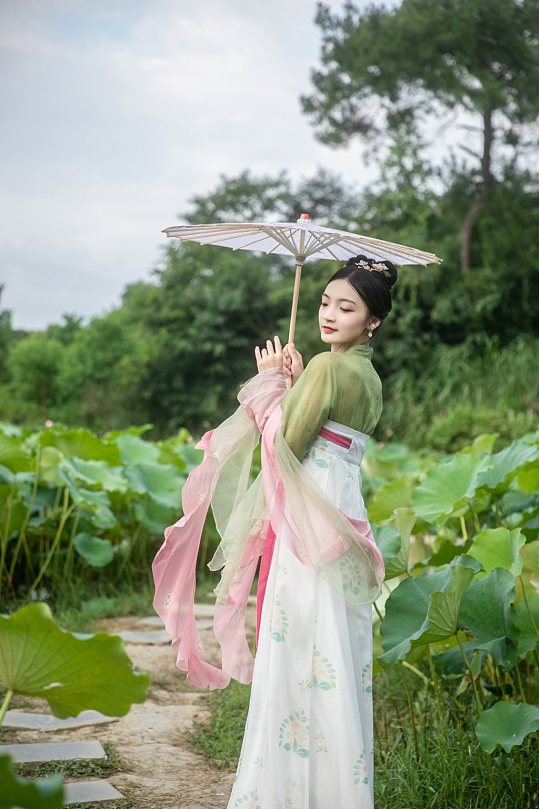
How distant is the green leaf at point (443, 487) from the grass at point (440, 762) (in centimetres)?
60

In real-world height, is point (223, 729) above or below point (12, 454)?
below

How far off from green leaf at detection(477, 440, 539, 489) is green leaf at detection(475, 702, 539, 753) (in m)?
1.04

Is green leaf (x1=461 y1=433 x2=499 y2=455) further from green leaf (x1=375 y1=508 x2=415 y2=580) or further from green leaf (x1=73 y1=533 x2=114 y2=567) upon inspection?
green leaf (x1=73 y1=533 x2=114 y2=567)

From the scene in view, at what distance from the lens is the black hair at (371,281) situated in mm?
2115

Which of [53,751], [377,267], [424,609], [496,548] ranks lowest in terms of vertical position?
[53,751]

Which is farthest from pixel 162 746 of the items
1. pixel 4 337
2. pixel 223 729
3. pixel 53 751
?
pixel 4 337

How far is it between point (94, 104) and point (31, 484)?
12.8 metres

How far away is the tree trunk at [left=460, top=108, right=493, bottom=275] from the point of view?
12.9 metres

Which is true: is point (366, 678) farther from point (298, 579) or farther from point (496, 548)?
point (496, 548)

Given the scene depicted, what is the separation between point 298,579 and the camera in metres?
2.01

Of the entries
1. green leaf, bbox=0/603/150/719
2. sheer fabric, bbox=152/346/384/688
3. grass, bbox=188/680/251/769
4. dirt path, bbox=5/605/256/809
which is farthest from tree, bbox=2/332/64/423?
green leaf, bbox=0/603/150/719

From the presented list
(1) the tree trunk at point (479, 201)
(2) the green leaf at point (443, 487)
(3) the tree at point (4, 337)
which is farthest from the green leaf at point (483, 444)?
(3) the tree at point (4, 337)

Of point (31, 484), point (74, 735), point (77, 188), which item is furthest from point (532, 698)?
point (77, 188)

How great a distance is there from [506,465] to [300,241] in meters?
1.30
